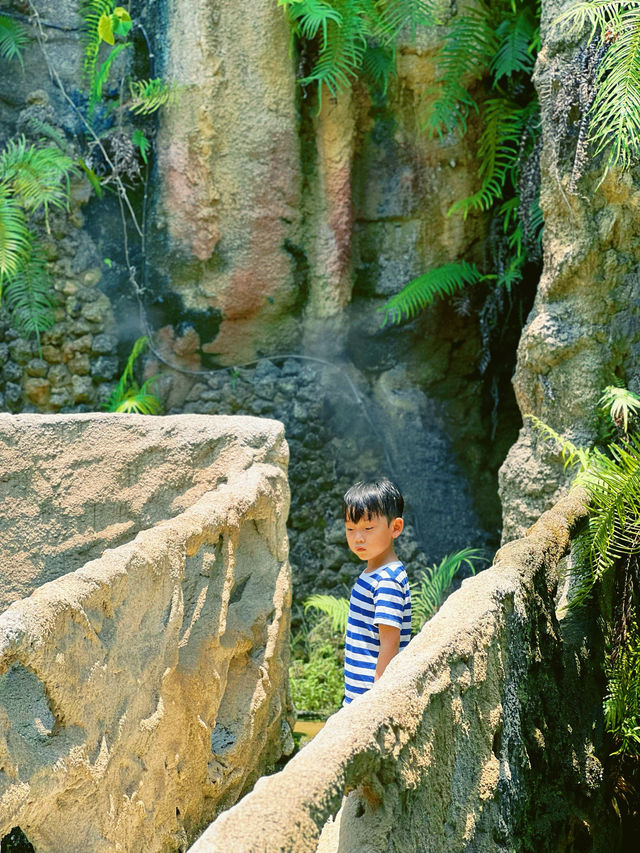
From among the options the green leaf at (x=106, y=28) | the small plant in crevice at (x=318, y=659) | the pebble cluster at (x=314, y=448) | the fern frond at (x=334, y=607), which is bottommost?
the small plant in crevice at (x=318, y=659)

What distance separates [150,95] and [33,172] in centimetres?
83

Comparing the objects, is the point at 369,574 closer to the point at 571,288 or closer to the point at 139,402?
the point at 571,288

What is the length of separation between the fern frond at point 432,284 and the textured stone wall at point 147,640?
2455mm

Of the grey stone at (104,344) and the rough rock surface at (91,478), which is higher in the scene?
the rough rock surface at (91,478)

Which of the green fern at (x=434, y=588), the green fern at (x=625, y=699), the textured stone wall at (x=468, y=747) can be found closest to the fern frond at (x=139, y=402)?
the green fern at (x=434, y=588)

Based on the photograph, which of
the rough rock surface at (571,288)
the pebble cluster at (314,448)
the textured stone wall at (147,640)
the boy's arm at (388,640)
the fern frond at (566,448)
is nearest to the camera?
the textured stone wall at (147,640)

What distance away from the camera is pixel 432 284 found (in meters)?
5.93

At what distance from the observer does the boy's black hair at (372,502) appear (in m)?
3.02

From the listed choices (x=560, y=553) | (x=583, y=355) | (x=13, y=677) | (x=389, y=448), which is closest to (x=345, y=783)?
(x=13, y=677)

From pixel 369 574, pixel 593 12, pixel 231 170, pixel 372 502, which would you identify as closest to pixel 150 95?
pixel 231 170

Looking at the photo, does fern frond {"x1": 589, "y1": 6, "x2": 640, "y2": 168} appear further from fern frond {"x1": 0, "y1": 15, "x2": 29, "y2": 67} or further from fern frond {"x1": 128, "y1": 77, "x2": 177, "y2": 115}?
fern frond {"x1": 0, "y1": 15, "x2": 29, "y2": 67}

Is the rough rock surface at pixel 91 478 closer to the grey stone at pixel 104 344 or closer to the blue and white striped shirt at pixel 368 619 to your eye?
the blue and white striped shirt at pixel 368 619

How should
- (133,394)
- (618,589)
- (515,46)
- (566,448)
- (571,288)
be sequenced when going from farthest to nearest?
1. (133,394)
2. (515,46)
3. (571,288)
4. (566,448)
5. (618,589)

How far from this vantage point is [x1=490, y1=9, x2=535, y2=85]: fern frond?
5457 millimetres
